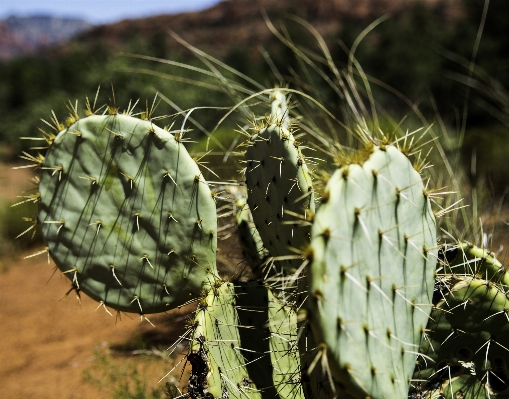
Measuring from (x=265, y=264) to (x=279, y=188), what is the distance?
9.1 inches

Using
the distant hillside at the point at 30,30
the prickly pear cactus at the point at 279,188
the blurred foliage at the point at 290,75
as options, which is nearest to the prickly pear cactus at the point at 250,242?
the prickly pear cactus at the point at 279,188

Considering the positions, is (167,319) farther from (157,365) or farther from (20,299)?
(20,299)

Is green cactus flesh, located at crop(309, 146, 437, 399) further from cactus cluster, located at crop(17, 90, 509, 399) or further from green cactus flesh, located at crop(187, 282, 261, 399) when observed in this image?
green cactus flesh, located at crop(187, 282, 261, 399)

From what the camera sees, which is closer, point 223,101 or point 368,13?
point 223,101

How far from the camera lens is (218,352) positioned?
4.90 ft

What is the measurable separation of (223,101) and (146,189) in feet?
39.7

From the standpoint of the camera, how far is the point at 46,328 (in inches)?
155

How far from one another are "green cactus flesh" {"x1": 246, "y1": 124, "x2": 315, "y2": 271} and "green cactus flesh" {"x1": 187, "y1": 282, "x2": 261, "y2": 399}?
0.69 ft

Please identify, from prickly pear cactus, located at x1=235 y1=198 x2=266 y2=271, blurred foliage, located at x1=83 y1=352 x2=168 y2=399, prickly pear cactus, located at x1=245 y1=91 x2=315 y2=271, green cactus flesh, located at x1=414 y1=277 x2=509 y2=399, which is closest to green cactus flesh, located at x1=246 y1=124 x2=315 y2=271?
prickly pear cactus, located at x1=245 y1=91 x2=315 y2=271

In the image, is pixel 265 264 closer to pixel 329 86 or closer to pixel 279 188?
pixel 279 188

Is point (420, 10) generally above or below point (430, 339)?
below

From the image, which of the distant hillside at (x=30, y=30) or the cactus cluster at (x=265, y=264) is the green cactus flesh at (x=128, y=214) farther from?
the distant hillside at (x=30, y=30)

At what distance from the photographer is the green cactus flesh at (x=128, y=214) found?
5.12 feet

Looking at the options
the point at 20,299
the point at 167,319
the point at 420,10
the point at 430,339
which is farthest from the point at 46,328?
the point at 420,10
